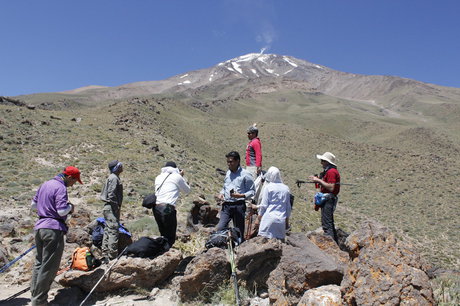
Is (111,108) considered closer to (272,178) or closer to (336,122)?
(272,178)

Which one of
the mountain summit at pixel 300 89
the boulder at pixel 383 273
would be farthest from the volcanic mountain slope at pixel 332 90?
the boulder at pixel 383 273

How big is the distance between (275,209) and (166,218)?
5.89 ft

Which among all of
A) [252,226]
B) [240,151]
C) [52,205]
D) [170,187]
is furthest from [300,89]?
[52,205]

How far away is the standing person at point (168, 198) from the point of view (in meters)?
5.31

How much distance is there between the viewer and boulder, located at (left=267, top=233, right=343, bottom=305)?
410 centimetres

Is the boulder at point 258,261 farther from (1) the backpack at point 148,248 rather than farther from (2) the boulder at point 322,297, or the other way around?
(1) the backpack at point 148,248

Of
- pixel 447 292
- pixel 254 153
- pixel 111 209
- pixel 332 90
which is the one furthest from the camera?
pixel 332 90

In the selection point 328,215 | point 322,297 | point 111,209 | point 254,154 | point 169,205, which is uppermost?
point 254,154

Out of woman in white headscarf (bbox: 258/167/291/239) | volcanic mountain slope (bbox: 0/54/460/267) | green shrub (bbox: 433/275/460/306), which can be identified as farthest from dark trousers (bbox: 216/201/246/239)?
volcanic mountain slope (bbox: 0/54/460/267)

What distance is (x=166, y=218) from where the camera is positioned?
5.38 metres

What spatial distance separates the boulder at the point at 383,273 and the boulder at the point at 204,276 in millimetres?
1832

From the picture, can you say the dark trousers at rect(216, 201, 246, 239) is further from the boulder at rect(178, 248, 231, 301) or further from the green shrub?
the green shrub

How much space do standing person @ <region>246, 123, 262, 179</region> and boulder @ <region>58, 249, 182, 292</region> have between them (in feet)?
8.23

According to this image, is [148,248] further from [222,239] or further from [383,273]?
[383,273]
